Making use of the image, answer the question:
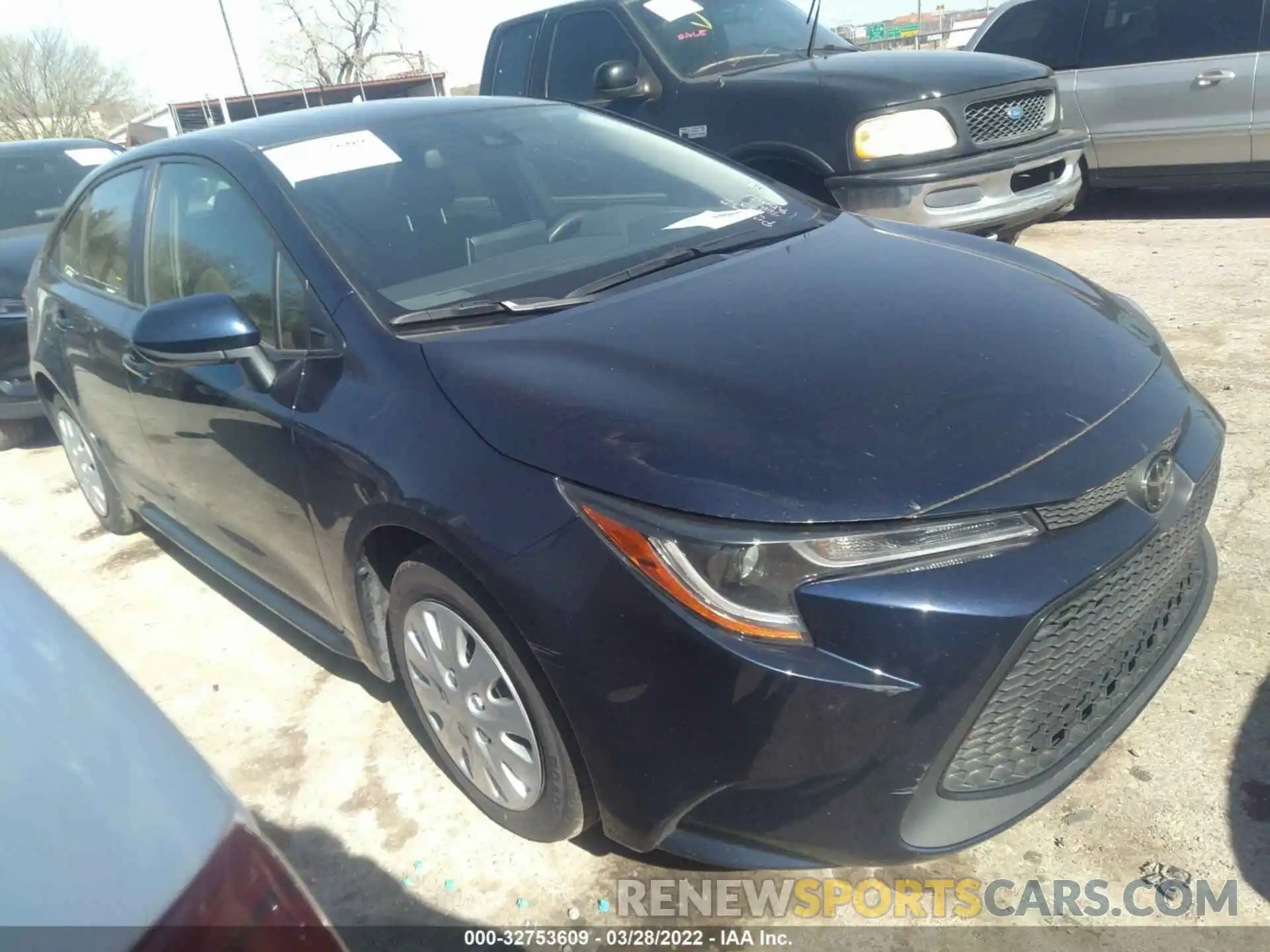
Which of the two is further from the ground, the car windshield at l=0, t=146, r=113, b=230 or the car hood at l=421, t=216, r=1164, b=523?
the car windshield at l=0, t=146, r=113, b=230

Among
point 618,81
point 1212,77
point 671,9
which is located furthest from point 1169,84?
point 618,81

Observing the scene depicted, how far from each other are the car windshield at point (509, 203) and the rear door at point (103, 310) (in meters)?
0.94

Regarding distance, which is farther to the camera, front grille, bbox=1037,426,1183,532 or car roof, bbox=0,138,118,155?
car roof, bbox=0,138,118,155

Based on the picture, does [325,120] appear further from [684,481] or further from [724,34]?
[724,34]

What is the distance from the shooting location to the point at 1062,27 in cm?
745

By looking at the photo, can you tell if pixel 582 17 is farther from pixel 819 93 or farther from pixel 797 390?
pixel 797 390

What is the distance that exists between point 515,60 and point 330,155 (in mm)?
4355

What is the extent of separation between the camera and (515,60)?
22.0 feet

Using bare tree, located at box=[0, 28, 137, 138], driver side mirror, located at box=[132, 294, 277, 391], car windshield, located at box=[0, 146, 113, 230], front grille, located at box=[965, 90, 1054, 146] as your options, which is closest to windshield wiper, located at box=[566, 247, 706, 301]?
driver side mirror, located at box=[132, 294, 277, 391]

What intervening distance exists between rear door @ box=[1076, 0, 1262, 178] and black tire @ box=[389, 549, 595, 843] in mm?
6756

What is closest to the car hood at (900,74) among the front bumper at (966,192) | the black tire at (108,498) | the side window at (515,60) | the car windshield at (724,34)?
the car windshield at (724,34)

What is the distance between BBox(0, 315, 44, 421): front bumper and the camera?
5.42 meters

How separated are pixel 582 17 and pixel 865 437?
17.3 feet

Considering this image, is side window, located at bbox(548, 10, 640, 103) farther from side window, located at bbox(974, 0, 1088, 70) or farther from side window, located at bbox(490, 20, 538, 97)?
side window, located at bbox(974, 0, 1088, 70)
